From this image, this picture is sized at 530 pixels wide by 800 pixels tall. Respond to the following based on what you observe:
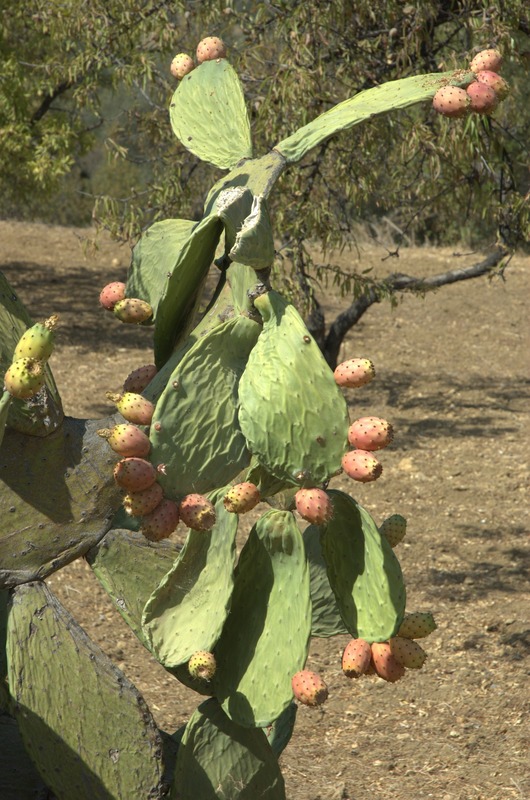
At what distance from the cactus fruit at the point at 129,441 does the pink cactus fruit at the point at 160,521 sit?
12cm

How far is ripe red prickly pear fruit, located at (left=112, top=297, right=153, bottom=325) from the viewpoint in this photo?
2.58m

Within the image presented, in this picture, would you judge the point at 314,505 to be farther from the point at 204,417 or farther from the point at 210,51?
the point at 210,51

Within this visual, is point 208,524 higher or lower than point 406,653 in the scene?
higher

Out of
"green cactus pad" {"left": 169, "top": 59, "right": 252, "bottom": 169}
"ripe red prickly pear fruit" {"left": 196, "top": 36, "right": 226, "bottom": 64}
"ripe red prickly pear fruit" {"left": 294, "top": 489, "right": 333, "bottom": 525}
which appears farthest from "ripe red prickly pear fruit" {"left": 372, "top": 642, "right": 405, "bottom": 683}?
"ripe red prickly pear fruit" {"left": 196, "top": 36, "right": 226, "bottom": 64}

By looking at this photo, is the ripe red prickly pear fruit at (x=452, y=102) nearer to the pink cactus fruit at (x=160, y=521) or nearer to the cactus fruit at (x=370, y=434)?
the cactus fruit at (x=370, y=434)

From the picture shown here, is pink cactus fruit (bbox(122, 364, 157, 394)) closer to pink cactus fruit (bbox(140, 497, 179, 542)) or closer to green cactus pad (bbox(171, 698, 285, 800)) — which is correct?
pink cactus fruit (bbox(140, 497, 179, 542))

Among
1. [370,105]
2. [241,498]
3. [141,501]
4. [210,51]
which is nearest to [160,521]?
[141,501]

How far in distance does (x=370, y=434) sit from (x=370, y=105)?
859 millimetres

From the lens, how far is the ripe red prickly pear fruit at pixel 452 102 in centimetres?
235

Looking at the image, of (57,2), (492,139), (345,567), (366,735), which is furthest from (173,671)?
(57,2)

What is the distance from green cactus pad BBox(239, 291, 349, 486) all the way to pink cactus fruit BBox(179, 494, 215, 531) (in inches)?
5.9

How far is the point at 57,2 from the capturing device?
7.01 m

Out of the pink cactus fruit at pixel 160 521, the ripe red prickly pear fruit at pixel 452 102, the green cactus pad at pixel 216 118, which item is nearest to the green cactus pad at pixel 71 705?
the pink cactus fruit at pixel 160 521

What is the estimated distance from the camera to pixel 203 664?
2.22 metres
